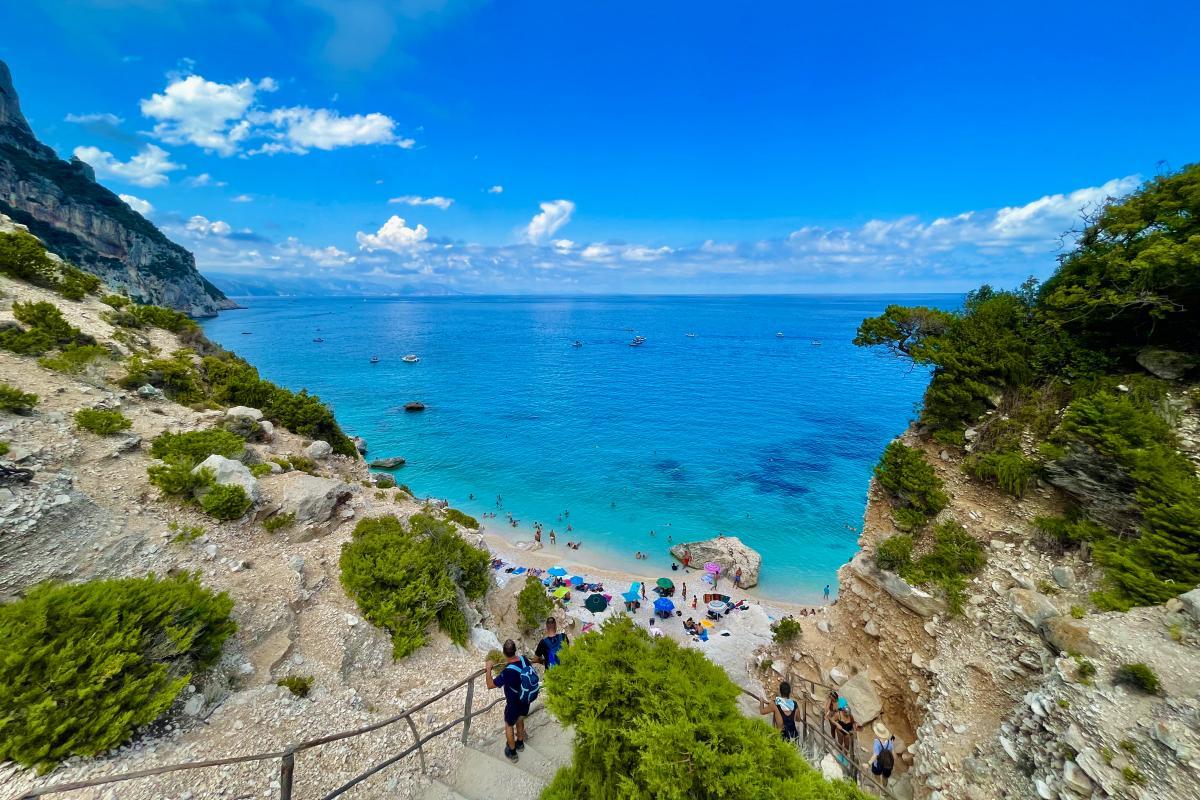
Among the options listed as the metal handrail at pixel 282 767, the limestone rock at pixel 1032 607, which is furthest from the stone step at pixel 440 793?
the limestone rock at pixel 1032 607

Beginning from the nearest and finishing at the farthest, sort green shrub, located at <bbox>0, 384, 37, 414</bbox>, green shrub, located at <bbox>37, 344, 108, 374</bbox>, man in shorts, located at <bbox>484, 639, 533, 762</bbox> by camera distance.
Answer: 1. man in shorts, located at <bbox>484, 639, 533, 762</bbox>
2. green shrub, located at <bbox>0, 384, 37, 414</bbox>
3. green shrub, located at <bbox>37, 344, 108, 374</bbox>

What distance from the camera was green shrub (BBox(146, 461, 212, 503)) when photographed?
517 inches

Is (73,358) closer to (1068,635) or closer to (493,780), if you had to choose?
(493,780)

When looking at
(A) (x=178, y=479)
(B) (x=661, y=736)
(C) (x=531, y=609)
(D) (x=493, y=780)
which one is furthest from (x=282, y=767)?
(C) (x=531, y=609)

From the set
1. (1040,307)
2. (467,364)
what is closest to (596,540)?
(1040,307)

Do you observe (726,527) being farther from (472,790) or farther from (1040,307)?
(472,790)

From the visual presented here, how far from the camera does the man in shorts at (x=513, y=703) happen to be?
7.82 meters

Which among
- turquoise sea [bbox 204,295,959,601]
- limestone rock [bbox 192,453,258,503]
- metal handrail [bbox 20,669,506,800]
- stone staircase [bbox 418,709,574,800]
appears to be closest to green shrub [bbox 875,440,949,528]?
turquoise sea [bbox 204,295,959,601]

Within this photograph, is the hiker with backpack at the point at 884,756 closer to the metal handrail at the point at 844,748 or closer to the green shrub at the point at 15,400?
the metal handrail at the point at 844,748

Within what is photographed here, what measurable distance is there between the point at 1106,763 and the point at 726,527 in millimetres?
26726

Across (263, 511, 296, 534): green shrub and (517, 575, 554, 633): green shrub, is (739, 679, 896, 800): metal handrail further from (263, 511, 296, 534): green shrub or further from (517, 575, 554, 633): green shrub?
(263, 511, 296, 534): green shrub

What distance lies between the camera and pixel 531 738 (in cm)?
869

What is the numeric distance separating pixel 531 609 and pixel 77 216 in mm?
160199

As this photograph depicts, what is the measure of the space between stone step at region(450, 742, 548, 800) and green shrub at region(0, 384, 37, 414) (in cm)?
1726
